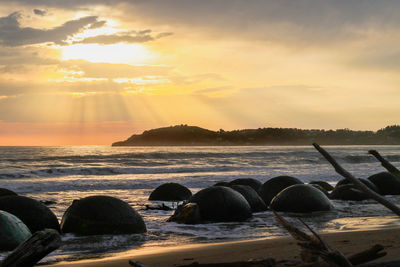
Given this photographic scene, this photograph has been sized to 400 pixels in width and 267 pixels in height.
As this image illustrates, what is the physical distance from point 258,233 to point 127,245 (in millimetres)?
2587

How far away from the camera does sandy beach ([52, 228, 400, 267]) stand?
5.55m

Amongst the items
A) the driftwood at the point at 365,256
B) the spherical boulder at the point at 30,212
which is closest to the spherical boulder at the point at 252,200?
the spherical boulder at the point at 30,212

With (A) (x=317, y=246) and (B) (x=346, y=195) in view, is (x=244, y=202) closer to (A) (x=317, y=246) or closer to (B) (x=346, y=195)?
(B) (x=346, y=195)

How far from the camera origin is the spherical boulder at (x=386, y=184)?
676 inches

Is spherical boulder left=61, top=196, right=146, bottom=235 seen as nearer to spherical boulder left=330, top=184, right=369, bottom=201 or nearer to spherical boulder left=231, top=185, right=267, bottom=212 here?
spherical boulder left=231, top=185, right=267, bottom=212

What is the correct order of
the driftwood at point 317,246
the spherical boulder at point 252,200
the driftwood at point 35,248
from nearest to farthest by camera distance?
1. the driftwood at point 317,246
2. the driftwood at point 35,248
3. the spherical boulder at point 252,200

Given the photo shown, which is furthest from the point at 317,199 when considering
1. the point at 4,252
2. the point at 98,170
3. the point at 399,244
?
the point at 98,170

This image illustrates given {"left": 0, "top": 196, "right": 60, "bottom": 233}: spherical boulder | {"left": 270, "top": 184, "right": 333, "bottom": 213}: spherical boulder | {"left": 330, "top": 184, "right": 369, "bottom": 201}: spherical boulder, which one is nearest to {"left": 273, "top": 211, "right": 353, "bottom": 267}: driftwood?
{"left": 0, "top": 196, "right": 60, "bottom": 233}: spherical boulder

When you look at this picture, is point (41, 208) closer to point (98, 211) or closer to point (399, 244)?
point (98, 211)

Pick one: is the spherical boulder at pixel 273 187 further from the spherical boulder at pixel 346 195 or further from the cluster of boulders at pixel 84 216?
the cluster of boulders at pixel 84 216

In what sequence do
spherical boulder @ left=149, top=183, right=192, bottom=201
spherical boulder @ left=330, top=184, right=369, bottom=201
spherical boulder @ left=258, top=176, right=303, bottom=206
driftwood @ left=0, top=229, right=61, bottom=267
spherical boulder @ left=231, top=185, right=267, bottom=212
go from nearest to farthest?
driftwood @ left=0, top=229, right=61, bottom=267
spherical boulder @ left=231, top=185, right=267, bottom=212
spherical boulder @ left=258, top=176, right=303, bottom=206
spherical boulder @ left=330, top=184, right=369, bottom=201
spherical boulder @ left=149, top=183, right=192, bottom=201

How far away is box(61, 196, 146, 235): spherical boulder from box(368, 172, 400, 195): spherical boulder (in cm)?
1188

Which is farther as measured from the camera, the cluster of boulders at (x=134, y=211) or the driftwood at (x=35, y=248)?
the cluster of boulders at (x=134, y=211)

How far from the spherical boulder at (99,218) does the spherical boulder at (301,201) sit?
4.35 m
